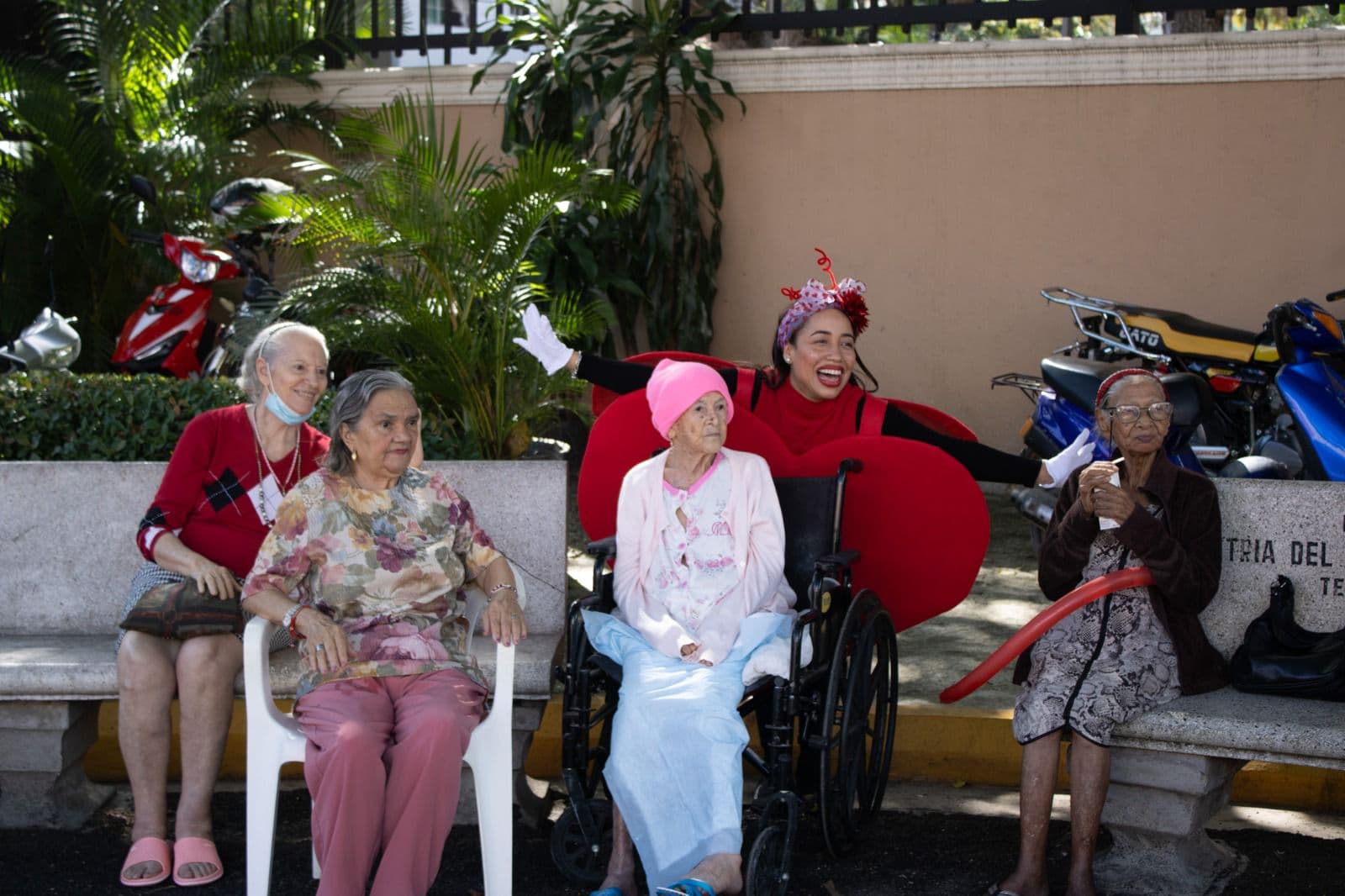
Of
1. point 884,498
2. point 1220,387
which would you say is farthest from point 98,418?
point 1220,387

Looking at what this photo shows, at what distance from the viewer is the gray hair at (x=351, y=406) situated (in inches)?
157

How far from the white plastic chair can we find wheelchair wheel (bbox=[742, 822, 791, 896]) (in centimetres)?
63

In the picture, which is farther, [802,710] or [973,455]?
[973,455]

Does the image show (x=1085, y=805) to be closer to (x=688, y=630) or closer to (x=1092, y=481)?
(x=1092, y=481)

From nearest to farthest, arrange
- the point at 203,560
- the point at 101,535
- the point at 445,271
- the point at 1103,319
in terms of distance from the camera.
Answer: the point at 203,560
the point at 101,535
the point at 445,271
the point at 1103,319

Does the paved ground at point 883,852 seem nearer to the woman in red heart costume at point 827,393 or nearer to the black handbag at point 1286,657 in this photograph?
the black handbag at point 1286,657

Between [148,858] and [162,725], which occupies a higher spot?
[162,725]

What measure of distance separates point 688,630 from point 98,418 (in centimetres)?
262

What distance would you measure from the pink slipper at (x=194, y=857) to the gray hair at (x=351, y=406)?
3.45ft

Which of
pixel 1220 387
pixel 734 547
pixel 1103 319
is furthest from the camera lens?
pixel 1103 319

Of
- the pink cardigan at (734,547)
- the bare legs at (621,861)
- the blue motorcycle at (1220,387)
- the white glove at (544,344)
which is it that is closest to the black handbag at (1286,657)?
the blue motorcycle at (1220,387)

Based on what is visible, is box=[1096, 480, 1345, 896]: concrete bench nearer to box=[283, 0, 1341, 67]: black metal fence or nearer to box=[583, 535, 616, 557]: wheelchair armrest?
box=[583, 535, 616, 557]: wheelchair armrest

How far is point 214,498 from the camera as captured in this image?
438cm

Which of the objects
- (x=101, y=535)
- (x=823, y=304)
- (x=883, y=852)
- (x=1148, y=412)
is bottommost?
(x=883, y=852)
